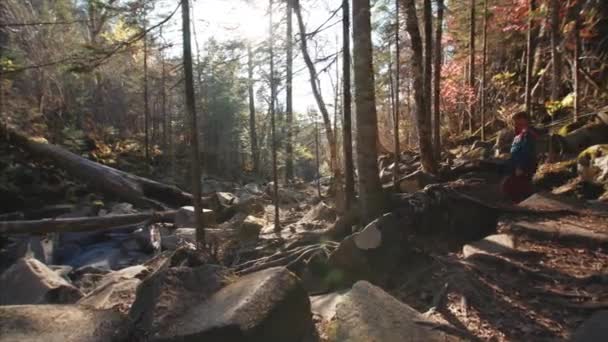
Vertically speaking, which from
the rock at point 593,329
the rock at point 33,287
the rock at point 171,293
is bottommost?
the rock at point 33,287

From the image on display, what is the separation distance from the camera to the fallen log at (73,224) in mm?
9352

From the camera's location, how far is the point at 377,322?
3586mm

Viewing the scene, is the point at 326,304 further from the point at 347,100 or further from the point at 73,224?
the point at 73,224

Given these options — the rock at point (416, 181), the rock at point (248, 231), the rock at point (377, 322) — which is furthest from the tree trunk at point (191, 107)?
the rock at point (416, 181)

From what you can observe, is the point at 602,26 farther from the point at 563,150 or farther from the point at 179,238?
the point at 179,238

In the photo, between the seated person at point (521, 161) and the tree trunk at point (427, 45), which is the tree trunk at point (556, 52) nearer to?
the tree trunk at point (427, 45)

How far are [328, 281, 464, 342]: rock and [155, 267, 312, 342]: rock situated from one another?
41 cm

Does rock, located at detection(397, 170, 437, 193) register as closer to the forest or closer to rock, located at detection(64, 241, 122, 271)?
the forest

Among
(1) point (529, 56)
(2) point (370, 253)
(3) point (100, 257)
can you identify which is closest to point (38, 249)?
(3) point (100, 257)

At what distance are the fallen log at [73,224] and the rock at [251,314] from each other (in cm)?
769

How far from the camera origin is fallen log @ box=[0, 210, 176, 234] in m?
9.35

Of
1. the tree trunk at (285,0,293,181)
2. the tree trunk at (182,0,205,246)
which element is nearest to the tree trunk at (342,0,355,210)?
the tree trunk at (285,0,293,181)

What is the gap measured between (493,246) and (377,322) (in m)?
2.63

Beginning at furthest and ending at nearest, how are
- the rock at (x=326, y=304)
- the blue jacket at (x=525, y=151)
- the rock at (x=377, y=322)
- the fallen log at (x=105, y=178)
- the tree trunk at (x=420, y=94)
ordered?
1. the fallen log at (x=105, y=178)
2. the tree trunk at (x=420, y=94)
3. the blue jacket at (x=525, y=151)
4. the rock at (x=326, y=304)
5. the rock at (x=377, y=322)
